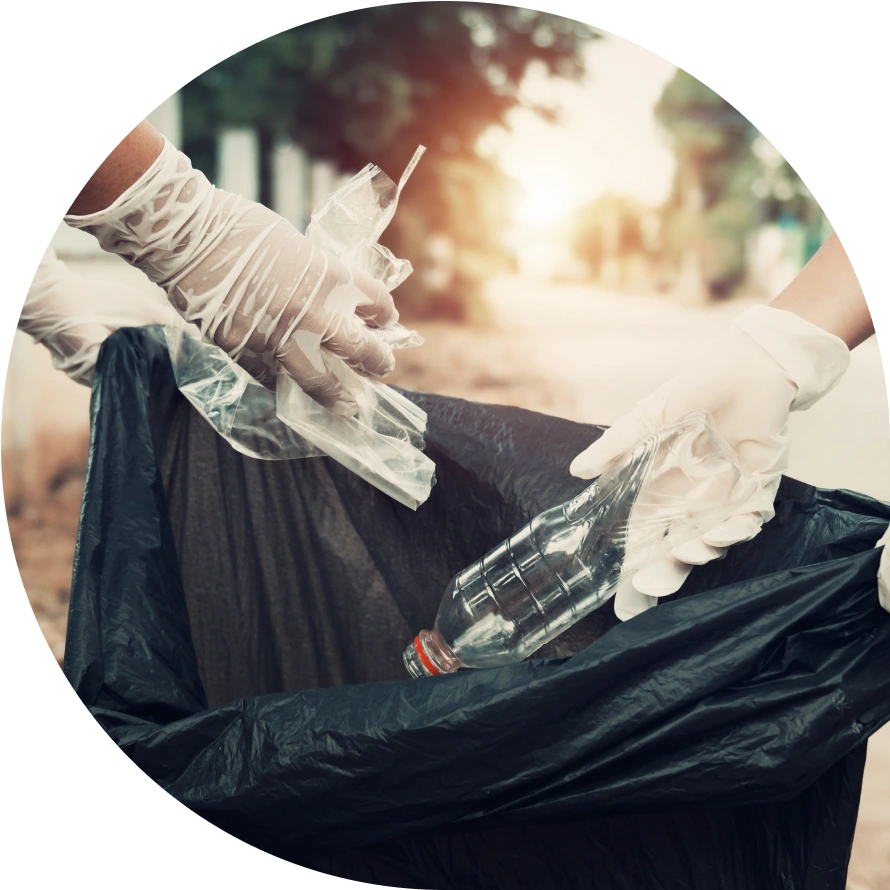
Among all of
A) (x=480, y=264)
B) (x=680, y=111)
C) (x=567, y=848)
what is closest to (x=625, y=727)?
(x=567, y=848)

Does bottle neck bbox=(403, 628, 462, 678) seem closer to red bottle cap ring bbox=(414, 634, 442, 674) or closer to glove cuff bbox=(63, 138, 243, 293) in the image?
red bottle cap ring bbox=(414, 634, 442, 674)

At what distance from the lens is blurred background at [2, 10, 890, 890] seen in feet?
3.55

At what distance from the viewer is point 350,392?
910 millimetres

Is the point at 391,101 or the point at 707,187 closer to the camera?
the point at 707,187

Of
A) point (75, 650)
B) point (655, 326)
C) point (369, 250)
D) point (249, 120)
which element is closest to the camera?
point (75, 650)

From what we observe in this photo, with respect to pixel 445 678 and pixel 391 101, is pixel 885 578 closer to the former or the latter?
pixel 445 678

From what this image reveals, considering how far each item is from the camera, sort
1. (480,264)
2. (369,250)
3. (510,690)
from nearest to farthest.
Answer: (510,690) → (369,250) → (480,264)

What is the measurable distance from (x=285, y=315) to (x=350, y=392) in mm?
124

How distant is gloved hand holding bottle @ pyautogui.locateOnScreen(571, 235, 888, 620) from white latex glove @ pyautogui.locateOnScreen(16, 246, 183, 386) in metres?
0.61

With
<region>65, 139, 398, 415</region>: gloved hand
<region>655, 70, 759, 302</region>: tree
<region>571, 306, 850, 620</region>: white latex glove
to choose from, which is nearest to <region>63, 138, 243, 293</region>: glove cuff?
<region>65, 139, 398, 415</region>: gloved hand

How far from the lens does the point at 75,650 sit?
2.62 feet

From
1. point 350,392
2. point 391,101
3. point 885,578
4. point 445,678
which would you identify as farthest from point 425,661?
point 391,101

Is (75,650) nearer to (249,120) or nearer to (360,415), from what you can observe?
(360,415)

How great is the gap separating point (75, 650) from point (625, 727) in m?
0.54
